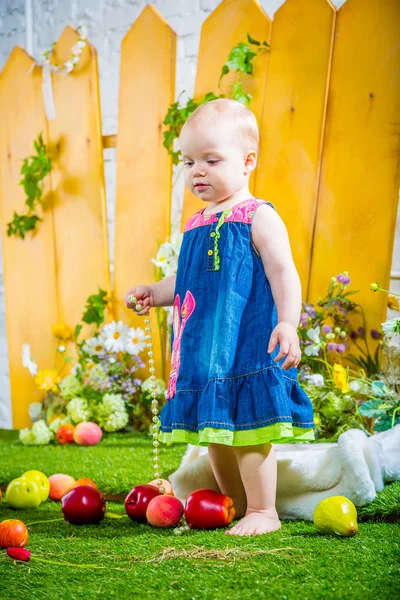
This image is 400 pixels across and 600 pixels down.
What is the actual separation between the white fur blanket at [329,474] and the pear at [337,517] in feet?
0.50

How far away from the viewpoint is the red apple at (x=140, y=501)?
1.51 m

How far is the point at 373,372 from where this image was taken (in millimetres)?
2238

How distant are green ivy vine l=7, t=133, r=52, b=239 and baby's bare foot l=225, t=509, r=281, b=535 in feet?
6.88

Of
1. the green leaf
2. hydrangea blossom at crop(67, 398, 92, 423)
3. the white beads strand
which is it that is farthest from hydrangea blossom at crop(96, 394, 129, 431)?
the green leaf

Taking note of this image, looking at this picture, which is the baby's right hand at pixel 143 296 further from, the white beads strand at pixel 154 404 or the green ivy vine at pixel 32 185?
the green ivy vine at pixel 32 185

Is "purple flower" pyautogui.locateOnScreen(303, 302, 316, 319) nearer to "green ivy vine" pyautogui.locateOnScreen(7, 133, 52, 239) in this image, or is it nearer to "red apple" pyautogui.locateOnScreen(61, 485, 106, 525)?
"red apple" pyautogui.locateOnScreen(61, 485, 106, 525)

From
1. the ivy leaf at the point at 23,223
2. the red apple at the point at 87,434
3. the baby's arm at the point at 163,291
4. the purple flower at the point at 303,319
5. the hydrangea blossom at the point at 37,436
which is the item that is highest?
the ivy leaf at the point at 23,223

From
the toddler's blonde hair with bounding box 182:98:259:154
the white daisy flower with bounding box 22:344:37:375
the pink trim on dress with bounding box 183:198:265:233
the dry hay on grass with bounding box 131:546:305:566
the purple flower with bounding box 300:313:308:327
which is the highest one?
the toddler's blonde hair with bounding box 182:98:259:154

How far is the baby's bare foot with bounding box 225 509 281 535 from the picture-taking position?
1.36 meters

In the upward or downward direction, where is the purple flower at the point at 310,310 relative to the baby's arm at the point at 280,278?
downward

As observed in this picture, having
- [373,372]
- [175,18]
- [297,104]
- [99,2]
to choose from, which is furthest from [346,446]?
[99,2]

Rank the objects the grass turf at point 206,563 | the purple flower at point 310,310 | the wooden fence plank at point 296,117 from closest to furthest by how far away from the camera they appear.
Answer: the grass turf at point 206,563 < the purple flower at point 310,310 < the wooden fence plank at point 296,117

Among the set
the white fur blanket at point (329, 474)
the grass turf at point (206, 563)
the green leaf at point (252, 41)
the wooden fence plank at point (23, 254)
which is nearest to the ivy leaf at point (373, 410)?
the white fur blanket at point (329, 474)

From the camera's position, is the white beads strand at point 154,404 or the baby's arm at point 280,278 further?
the white beads strand at point 154,404
